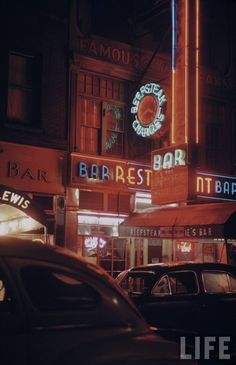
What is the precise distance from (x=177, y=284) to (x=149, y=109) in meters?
6.84

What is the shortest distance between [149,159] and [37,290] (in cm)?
1331

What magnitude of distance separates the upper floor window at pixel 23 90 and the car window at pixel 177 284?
6901 mm

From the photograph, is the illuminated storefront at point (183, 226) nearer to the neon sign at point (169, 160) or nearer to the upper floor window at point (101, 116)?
the neon sign at point (169, 160)

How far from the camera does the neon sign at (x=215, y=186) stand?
52.2 ft

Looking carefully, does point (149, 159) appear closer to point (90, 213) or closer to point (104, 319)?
point (90, 213)

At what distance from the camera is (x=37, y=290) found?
3562mm

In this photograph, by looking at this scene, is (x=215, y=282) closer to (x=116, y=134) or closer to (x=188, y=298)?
(x=188, y=298)

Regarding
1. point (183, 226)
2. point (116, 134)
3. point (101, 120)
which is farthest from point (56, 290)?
point (116, 134)

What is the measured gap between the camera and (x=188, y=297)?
9344mm

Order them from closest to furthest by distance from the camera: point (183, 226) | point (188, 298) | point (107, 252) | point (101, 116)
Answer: point (188, 298), point (183, 226), point (107, 252), point (101, 116)

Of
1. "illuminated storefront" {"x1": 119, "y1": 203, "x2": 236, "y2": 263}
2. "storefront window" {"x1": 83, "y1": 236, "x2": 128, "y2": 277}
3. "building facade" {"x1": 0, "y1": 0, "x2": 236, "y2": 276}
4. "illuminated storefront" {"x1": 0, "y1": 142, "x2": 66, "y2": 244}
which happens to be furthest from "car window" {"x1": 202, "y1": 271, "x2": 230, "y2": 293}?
"storefront window" {"x1": 83, "y1": 236, "x2": 128, "y2": 277}

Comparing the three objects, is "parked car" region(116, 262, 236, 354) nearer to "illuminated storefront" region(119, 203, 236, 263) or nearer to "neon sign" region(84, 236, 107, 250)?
"illuminated storefront" region(119, 203, 236, 263)

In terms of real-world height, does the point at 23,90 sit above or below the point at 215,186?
above

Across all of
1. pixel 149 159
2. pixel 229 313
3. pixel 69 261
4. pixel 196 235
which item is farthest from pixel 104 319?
pixel 149 159
